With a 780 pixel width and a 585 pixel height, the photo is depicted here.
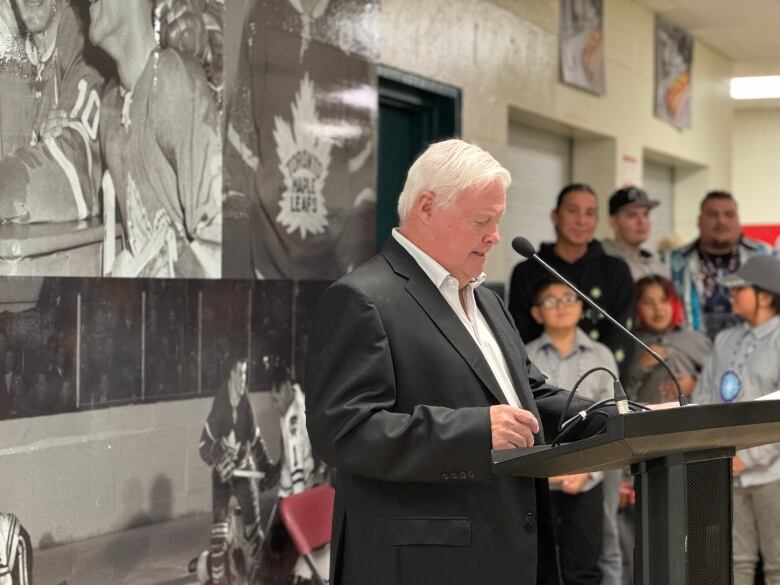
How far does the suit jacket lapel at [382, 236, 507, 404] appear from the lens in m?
2.17

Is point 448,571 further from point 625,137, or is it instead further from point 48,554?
point 625,137

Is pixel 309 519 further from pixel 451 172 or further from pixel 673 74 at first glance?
pixel 673 74

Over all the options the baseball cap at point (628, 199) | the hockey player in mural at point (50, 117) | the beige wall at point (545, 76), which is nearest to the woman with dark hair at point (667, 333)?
the baseball cap at point (628, 199)

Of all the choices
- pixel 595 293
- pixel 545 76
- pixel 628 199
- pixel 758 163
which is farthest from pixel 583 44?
pixel 758 163

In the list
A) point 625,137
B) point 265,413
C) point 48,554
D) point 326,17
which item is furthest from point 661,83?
point 48,554

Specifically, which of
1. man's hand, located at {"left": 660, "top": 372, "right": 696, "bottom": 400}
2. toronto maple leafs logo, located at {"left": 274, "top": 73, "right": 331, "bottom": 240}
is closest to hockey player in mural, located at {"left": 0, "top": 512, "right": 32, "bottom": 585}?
toronto maple leafs logo, located at {"left": 274, "top": 73, "right": 331, "bottom": 240}

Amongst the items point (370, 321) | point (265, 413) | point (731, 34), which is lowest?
point (265, 413)

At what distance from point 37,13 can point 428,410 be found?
5.19 feet

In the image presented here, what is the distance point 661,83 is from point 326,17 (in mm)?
4945

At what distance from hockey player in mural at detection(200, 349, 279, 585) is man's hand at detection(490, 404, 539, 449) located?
171cm

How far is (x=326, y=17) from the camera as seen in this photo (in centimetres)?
414

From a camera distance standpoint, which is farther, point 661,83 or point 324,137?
point 661,83

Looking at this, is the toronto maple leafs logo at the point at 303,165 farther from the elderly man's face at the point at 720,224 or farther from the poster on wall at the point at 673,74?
the poster on wall at the point at 673,74

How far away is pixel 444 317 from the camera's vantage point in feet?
7.23
